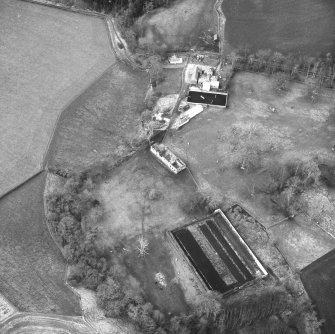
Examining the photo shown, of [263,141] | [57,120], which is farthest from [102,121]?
[263,141]

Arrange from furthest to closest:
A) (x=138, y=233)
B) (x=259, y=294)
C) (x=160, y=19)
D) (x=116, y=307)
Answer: (x=160, y=19) → (x=138, y=233) → (x=259, y=294) → (x=116, y=307)

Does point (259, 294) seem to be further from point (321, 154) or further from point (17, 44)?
point (17, 44)

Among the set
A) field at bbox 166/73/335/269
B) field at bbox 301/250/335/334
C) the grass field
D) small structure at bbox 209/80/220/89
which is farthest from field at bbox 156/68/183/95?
field at bbox 301/250/335/334

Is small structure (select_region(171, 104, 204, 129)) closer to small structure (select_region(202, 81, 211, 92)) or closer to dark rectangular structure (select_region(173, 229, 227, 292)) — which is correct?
small structure (select_region(202, 81, 211, 92))

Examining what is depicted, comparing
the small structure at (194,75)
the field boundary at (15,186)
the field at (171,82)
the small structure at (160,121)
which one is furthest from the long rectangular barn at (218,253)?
the small structure at (194,75)

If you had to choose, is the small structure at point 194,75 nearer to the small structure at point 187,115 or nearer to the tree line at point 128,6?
the small structure at point 187,115

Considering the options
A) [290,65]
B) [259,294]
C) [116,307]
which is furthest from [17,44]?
[259,294]
